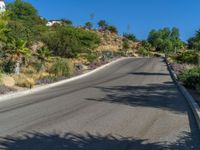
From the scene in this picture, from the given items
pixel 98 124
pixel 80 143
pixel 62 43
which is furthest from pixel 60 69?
pixel 62 43

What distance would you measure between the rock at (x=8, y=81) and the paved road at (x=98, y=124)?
5571 millimetres

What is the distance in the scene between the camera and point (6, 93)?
22578 millimetres

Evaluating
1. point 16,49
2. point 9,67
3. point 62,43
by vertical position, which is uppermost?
point 62,43

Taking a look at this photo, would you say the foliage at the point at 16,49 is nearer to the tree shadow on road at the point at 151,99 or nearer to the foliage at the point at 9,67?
the foliage at the point at 9,67

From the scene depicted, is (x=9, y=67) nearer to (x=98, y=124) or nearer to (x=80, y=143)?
(x=98, y=124)

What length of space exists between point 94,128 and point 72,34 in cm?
5328

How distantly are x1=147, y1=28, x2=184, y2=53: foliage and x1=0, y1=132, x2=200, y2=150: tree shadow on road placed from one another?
116787 mm

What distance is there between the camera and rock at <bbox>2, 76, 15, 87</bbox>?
86.6ft

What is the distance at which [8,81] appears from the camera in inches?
1064

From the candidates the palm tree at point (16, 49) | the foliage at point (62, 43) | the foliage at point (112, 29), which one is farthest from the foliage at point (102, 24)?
the palm tree at point (16, 49)

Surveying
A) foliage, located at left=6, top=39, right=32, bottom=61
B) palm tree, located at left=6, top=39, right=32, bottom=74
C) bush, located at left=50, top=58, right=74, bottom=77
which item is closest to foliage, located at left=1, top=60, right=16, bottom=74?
palm tree, located at left=6, top=39, right=32, bottom=74

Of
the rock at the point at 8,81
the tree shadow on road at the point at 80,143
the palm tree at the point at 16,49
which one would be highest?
the palm tree at the point at 16,49

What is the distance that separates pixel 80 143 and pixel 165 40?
132 metres

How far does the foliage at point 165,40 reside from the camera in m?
134
